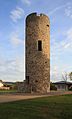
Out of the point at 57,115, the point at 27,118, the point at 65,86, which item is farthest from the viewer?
the point at 65,86

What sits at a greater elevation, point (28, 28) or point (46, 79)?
point (28, 28)

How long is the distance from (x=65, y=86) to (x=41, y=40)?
96.7 feet

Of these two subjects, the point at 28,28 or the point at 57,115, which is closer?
the point at 57,115

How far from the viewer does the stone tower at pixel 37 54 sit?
2856cm

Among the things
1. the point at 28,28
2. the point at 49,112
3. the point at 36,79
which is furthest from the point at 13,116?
the point at 28,28

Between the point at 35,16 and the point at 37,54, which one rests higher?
the point at 35,16

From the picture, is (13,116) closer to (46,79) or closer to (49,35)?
(46,79)

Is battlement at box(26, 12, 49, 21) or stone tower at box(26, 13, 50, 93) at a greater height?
battlement at box(26, 12, 49, 21)

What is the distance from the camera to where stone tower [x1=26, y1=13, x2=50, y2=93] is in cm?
2856

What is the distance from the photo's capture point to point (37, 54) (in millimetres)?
28766

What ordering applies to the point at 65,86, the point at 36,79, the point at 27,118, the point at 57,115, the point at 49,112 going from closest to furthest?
Result: the point at 27,118 < the point at 57,115 < the point at 49,112 < the point at 36,79 < the point at 65,86

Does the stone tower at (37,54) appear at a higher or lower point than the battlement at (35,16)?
lower

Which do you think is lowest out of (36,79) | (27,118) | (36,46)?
(27,118)

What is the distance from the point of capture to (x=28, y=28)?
29.5 m
